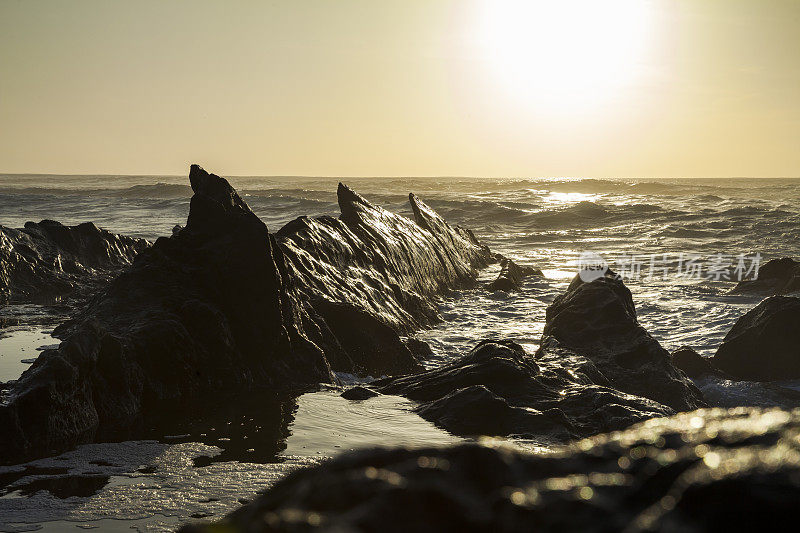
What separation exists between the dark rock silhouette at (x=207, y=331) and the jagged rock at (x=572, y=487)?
174 inches

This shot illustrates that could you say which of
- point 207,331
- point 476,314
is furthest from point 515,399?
point 476,314

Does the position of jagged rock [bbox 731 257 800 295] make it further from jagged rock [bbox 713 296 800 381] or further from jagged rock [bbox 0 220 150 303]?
jagged rock [bbox 0 220 150 303]

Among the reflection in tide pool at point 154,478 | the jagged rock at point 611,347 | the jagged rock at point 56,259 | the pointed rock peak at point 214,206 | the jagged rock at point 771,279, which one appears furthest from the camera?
the jagged rock at point 771,279

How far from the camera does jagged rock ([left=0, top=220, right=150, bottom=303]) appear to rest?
1284 cm

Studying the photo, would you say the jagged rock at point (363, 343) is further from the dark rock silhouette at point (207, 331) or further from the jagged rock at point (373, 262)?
the jagged rock at point (373, 262)

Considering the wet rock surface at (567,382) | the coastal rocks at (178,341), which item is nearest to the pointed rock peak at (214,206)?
the coastal rocks at (178,341)

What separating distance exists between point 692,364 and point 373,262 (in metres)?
4.94

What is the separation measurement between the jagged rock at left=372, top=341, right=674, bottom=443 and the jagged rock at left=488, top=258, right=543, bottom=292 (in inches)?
318

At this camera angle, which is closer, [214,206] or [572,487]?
[572,487]

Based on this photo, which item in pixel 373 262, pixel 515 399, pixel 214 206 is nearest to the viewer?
pixel 515 399

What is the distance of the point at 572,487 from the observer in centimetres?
133

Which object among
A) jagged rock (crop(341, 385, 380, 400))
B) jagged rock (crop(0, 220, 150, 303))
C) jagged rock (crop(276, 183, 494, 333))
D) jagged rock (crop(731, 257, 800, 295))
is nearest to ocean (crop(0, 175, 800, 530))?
jagged rock (crop(341, 385, 380, 400))

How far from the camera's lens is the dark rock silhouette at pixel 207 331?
17.9 feet

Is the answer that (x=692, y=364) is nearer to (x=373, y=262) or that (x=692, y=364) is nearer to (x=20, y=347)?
(x=373, y=262)
